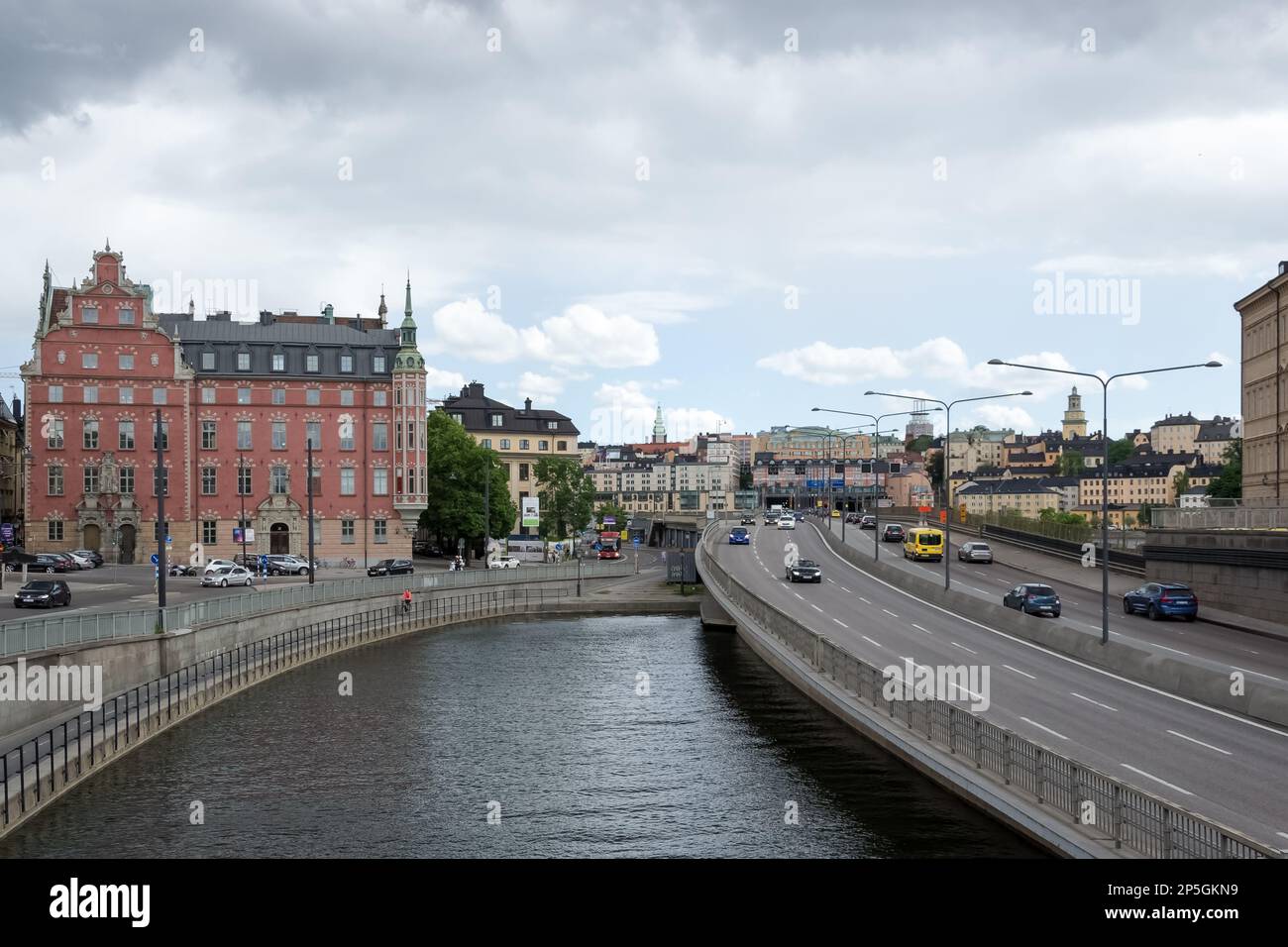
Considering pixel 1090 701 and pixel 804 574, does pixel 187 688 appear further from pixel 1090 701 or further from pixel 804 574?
pixel 804 574

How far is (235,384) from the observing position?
84.4m

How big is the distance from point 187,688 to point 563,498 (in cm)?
7141

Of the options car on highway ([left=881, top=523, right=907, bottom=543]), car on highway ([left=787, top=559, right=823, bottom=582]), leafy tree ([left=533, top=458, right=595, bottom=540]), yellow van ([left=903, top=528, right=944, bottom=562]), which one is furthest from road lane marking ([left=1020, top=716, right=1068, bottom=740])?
leafy tree ([left=533, top=458, right=595, bottom=540])

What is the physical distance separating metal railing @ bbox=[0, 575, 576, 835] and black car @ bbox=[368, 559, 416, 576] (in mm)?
7212

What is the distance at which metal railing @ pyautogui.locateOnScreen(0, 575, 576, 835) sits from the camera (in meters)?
23.8

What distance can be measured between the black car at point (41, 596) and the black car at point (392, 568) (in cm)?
2813

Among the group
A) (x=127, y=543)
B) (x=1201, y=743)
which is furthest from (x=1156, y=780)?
(x=127, y=543)

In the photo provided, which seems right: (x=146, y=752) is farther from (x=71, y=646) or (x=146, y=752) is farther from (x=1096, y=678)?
(x=1096, y=678)

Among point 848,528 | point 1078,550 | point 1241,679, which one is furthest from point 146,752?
point 848,528

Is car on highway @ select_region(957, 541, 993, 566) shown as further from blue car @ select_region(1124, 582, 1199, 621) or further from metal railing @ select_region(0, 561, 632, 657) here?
blue car @ select_region(1124, 582, 1199, 621)

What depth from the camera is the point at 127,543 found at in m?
81.2

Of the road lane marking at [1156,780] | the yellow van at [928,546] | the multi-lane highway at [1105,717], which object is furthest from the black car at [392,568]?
the road lane marking at [1156,780]

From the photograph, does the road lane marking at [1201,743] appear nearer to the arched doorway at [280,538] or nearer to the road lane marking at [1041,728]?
the road lane marking at [1041,728]
